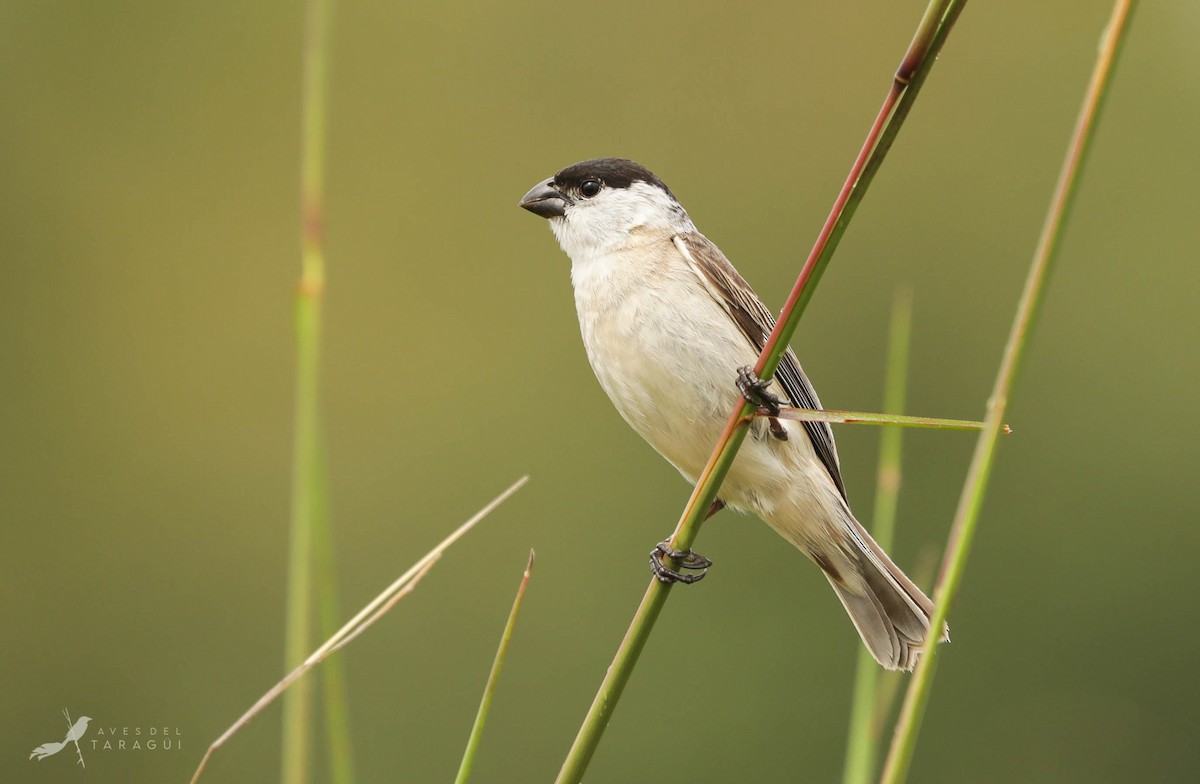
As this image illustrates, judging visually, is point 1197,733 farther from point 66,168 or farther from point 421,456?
point 66,168

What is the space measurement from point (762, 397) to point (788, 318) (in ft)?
1.96

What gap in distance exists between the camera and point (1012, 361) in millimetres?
1253

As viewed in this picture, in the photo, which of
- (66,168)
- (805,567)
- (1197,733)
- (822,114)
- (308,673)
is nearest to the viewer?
(308,673)

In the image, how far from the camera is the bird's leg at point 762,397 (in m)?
1.91

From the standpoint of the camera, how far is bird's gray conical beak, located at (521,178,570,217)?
3709mm

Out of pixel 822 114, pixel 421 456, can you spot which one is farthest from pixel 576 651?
pixel 822 114

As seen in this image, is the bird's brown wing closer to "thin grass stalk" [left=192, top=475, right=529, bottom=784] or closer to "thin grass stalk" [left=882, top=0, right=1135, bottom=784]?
"thin grass stalk" [left=192, top=475, right=529, bottom=784]

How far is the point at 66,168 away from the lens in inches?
383

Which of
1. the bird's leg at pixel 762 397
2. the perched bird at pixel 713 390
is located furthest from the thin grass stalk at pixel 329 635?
the perched bird at pixel 713 390

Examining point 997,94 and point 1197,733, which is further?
point 997,94

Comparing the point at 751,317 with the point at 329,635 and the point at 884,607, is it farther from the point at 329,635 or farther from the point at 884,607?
the point at 329,635

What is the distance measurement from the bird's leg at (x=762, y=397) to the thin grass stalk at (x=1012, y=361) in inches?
21.9

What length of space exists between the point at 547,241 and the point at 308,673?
7102mm

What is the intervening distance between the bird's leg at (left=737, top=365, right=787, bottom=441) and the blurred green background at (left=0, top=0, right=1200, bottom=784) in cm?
276
